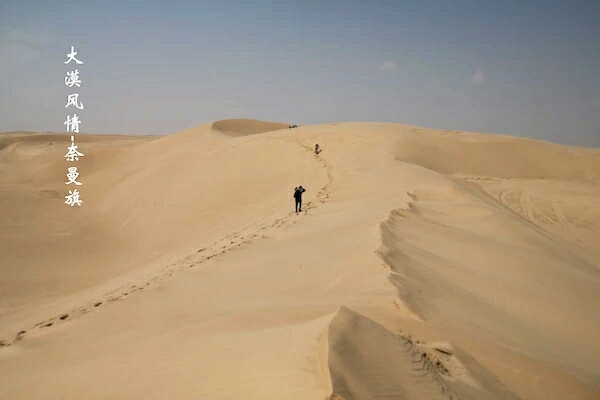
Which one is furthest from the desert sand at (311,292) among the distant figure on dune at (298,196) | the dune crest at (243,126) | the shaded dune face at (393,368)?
the dune crest at (243,126)

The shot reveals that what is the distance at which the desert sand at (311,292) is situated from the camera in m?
3.58

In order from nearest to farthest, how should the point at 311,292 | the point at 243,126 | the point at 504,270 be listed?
1. the point at 311,292
2. the point at 504,270
3. the point at 243,126

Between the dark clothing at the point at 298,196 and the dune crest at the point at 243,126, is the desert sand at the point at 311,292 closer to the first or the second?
the dark clothing at the point at 298,196

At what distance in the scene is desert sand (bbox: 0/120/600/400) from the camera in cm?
358

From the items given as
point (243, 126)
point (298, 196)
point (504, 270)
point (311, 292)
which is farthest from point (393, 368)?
point (243, 126)

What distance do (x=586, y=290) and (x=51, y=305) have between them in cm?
950

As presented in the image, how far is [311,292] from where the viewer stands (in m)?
5.83

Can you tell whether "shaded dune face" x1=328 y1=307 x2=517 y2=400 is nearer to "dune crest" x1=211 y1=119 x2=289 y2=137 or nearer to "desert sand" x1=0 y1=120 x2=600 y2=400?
"desert sand" x1=0 y1=120 x2=600 y2=400

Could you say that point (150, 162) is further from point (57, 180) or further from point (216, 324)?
point (216, 324)

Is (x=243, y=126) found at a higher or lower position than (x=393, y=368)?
higher

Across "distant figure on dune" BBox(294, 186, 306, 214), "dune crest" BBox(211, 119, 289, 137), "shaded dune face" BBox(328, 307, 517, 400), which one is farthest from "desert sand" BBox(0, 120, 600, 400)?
"dune crest" BBox(211, 119, 289, 137)

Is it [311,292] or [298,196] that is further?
[298,196]

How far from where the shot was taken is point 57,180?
30.0m

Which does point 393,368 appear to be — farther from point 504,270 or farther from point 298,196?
point 298,196
